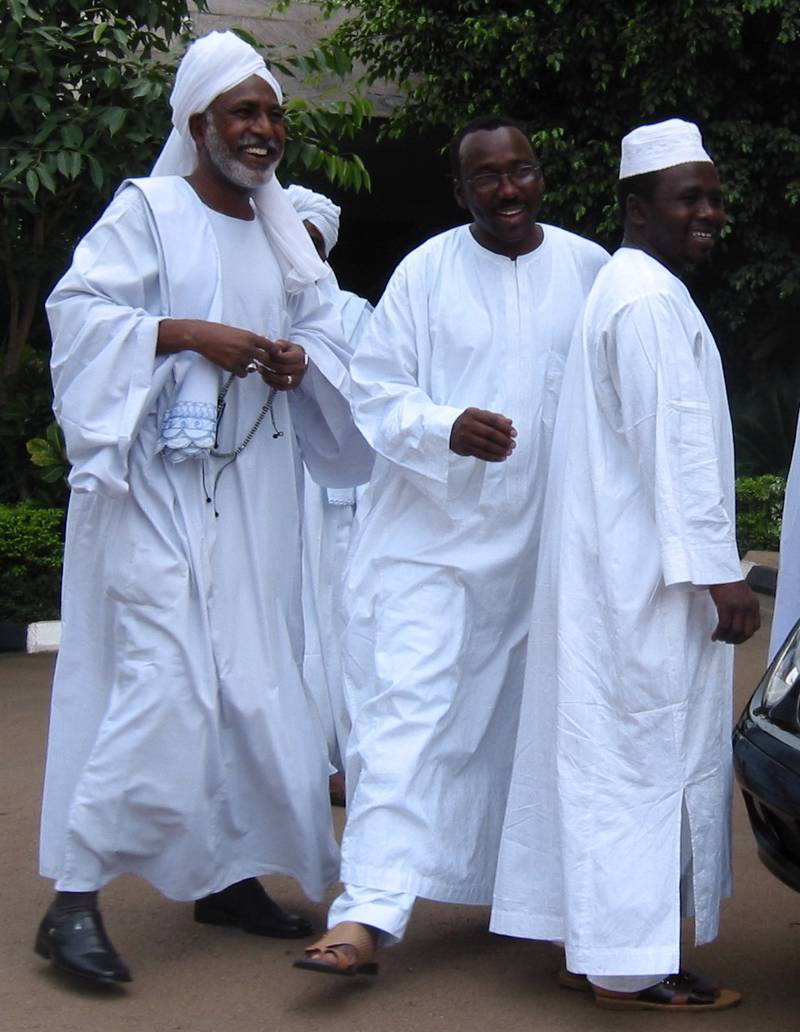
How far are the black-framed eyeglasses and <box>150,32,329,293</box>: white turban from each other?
46 centimetres

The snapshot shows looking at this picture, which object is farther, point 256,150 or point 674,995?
point 256,150

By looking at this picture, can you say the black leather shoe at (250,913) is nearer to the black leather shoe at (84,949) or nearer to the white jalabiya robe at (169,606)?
the white jalabiya robe at (169,606)

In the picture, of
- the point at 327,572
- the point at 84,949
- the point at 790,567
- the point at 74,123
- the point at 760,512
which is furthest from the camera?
the point at 760,512

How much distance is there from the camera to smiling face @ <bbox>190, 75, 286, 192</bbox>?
425cm

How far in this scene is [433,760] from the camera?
4.08 metres

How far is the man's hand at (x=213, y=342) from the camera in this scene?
4066 mm

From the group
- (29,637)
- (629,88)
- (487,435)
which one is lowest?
(29,637)

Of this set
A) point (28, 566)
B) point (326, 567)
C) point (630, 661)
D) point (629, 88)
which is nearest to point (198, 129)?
point (630, 661)

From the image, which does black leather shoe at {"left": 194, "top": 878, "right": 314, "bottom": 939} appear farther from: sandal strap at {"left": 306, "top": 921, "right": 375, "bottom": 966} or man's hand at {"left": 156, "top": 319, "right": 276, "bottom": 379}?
man's hand at {"left": 156, "top": 319, "right": 276, "bottom": 379}

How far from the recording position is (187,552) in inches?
162

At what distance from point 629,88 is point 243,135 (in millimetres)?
8634

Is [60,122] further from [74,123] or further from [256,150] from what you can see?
[256,150]

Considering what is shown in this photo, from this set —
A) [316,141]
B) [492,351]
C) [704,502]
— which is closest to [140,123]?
[316,141]

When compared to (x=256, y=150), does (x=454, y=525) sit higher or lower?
lower
